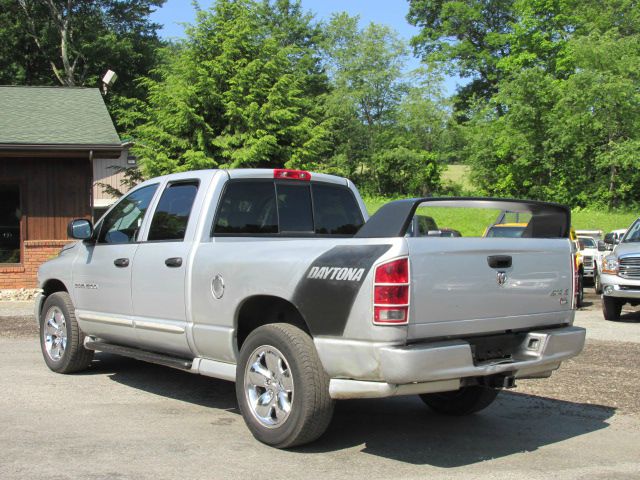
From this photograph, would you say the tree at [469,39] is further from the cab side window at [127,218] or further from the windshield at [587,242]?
the cab side window at [127,218]

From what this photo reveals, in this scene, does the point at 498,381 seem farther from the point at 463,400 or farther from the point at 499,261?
the point at 463,400

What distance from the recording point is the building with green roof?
16250 mm

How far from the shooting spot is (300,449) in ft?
17.3

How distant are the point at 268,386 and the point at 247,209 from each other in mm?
1770

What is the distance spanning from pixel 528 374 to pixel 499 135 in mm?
38880

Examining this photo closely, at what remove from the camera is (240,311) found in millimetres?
5758

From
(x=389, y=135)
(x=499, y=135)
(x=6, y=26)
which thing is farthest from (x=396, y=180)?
(x=6, y=26)

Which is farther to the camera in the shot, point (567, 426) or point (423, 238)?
point (567, 426)

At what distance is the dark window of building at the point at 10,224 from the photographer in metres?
16.8

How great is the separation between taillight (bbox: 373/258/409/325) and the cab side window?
3136mm

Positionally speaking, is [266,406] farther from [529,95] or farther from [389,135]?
[389,135]

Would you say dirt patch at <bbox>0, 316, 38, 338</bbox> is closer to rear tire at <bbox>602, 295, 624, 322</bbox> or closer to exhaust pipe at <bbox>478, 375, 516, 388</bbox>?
exhaust pipe at <bbox>478, 375, 516, 388</bbox>

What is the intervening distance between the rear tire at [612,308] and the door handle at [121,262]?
9824 millimetres

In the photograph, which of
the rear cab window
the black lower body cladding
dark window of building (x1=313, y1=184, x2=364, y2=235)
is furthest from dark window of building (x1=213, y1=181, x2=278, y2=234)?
the black lower body cladding
